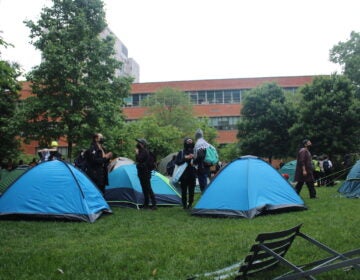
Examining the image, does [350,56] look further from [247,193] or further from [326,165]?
[247,193]

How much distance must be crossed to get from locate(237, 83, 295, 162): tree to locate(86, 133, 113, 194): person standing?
2560 centimetres

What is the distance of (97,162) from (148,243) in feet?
15.1

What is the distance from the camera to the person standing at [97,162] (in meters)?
10.3

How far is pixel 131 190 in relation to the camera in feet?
36.3

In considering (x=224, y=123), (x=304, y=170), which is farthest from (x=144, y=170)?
(x=224, y=123)

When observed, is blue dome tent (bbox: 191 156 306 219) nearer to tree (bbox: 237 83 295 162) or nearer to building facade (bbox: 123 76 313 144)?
tree (bbox: 237 83 295 162)

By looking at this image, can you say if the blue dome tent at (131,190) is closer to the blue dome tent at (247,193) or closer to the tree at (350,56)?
the blue dome tent at (247,193)

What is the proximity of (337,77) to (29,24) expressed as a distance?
19.8 meters

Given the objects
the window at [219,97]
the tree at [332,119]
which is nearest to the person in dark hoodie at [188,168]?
the tree at [332,119]

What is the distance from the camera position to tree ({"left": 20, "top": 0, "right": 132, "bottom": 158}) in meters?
21.5

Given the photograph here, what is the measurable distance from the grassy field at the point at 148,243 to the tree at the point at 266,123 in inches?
1027

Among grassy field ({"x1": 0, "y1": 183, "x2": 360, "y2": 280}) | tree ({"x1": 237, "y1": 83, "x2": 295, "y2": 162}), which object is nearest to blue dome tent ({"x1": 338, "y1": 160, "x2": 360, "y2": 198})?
grassy field ({"x1": 0, "y1": 183, "x2": 360, "y2": 280})

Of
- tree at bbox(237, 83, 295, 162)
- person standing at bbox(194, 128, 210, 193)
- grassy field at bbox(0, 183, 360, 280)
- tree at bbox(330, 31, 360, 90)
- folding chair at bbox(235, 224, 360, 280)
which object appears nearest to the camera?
folding chair at bbox(235, 224, 360, 280)

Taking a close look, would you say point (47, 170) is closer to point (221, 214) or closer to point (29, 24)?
point (221, 214)
